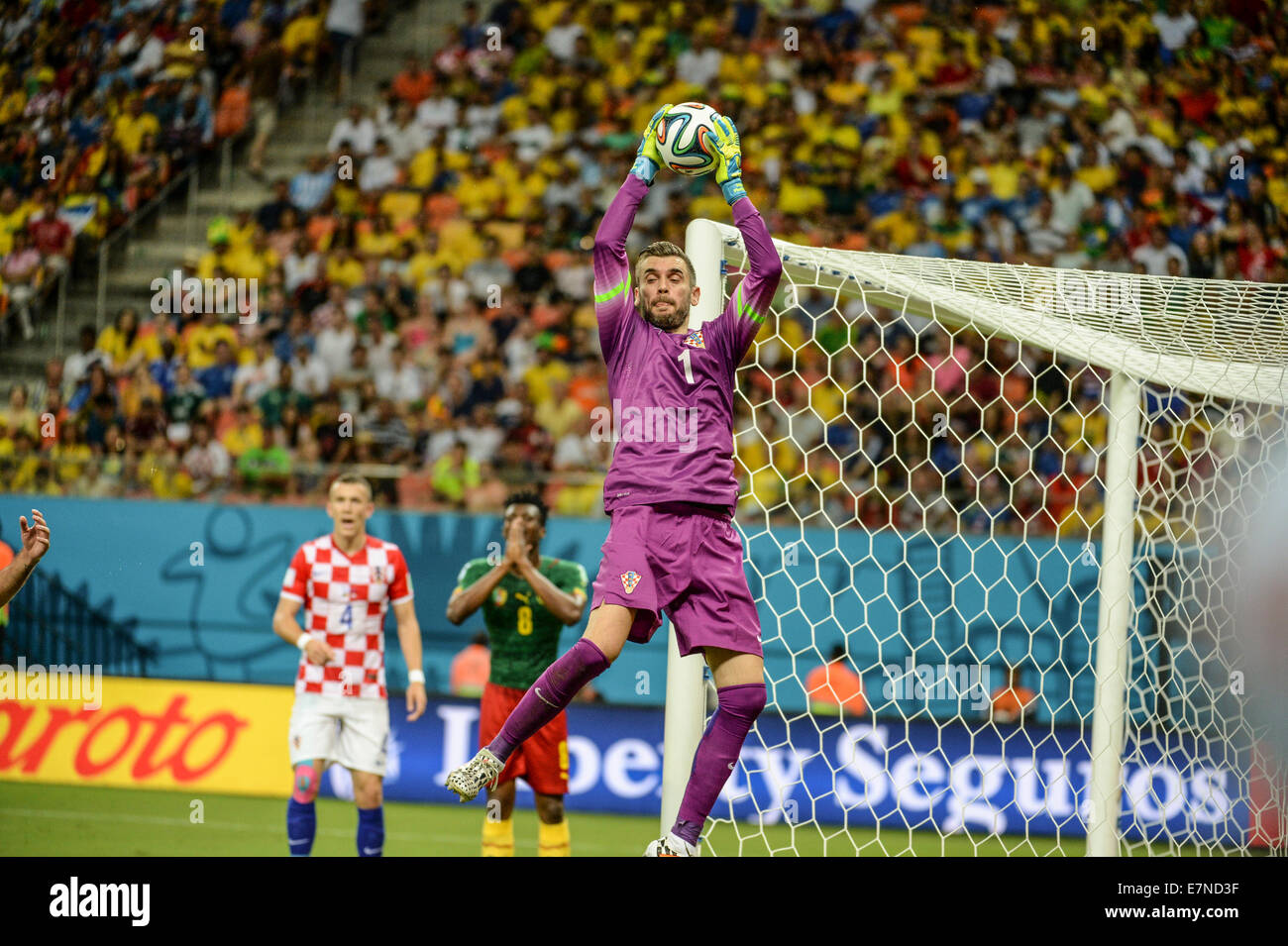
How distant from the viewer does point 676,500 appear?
378 centimetres

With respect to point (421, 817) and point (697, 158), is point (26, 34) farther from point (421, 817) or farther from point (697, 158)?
point (697, 158)

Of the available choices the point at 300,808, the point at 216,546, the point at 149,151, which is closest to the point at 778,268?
the point at 300,808

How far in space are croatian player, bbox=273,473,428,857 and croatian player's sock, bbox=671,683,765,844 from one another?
8.37 ft

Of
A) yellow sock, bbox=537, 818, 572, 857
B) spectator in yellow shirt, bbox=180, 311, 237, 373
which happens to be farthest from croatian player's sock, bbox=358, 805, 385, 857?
spectator in yellow shirt, bbox=180, 311, 237, 373

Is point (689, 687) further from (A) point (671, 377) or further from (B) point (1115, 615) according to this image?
(B) point (1115, 615)

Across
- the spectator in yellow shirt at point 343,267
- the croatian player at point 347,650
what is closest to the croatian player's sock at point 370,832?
the croatian player at point 347,650

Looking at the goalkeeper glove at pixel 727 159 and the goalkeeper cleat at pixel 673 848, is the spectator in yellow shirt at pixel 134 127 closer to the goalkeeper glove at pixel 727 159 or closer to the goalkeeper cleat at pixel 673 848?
the goalkeeper glove at pixel 727 159

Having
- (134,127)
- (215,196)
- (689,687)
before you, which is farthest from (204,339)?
(689,687)

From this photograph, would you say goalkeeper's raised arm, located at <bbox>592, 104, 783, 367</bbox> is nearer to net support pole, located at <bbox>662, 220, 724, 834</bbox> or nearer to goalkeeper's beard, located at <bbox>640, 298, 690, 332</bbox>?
goalkeeper's beard, located at <bbox>640, 298, 690, 332</bbox>

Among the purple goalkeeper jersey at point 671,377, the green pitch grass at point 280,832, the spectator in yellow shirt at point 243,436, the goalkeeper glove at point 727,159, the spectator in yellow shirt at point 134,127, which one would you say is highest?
the spectator in yellow shirt at point 134,127

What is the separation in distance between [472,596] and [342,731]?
0.92 meters

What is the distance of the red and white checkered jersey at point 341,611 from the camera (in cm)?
601

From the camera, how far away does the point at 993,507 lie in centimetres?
852

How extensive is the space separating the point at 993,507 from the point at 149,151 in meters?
8.65
